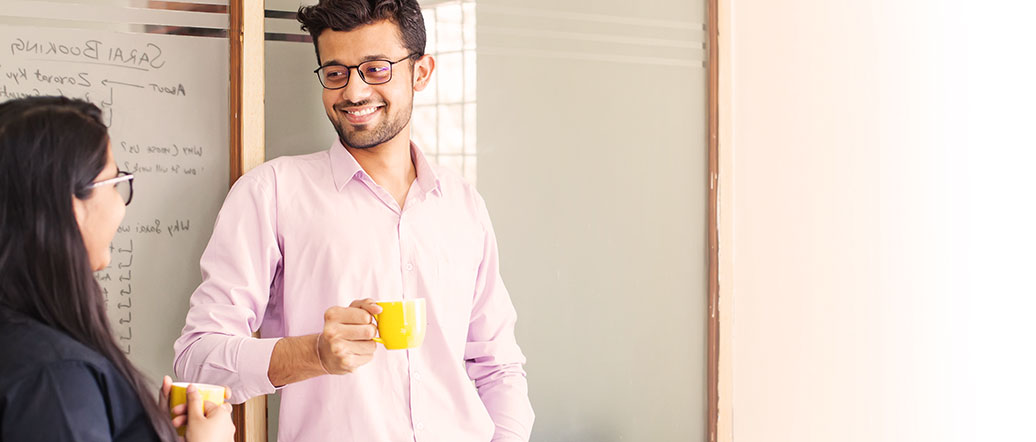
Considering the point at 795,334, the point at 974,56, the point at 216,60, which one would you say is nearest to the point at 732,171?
the point at 795,334

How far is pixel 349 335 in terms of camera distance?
5.20 feet

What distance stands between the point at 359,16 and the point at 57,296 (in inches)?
39.9

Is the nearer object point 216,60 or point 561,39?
point 216,60

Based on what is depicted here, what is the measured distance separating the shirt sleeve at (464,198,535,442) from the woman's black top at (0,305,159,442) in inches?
43.9

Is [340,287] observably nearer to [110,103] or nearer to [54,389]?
[110,103]

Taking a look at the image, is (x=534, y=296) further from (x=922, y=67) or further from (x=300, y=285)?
(x=922, y=67)

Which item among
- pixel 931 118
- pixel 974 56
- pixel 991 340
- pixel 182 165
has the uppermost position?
pixel 974 56

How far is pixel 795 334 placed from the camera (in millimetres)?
2928

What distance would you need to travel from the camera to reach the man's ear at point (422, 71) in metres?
2.12

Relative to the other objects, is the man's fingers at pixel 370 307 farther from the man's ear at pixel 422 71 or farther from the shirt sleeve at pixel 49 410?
the man's ear at pixel 422 71

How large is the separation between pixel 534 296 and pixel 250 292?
0.83 m

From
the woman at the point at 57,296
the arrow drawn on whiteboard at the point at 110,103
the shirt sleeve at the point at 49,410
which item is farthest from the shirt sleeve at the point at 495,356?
the shirt sleeve at the point at 49,410

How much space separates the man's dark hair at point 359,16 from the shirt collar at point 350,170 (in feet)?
0.65

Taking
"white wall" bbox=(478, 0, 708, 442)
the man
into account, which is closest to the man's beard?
the man
